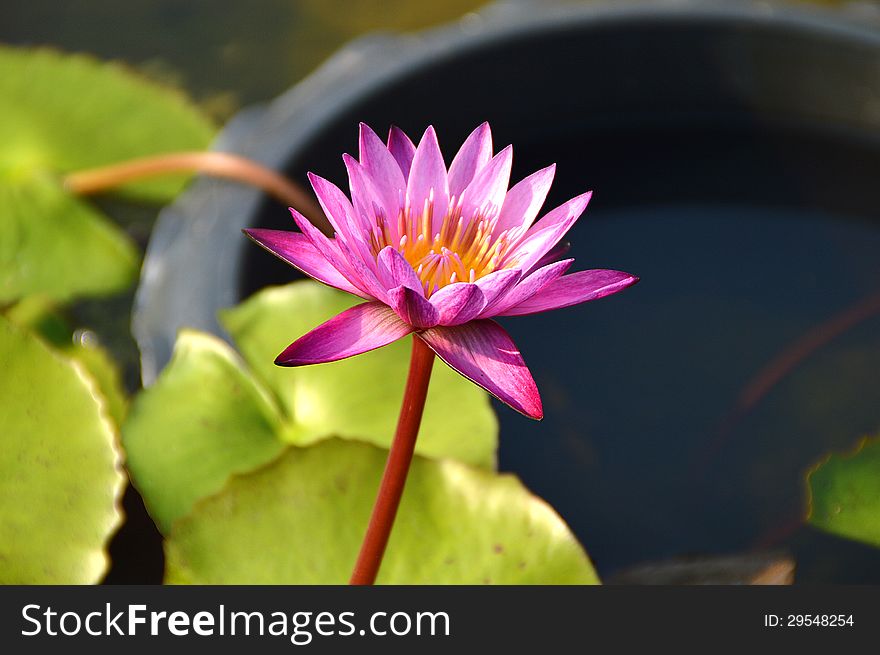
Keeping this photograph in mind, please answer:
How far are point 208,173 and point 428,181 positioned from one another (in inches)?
20.4

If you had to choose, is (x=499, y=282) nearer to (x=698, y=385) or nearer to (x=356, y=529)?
(x=356, y=529)

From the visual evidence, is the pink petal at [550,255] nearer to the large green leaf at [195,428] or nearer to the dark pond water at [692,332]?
the large green leaf at [195,428]

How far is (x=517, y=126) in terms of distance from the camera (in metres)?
1.12

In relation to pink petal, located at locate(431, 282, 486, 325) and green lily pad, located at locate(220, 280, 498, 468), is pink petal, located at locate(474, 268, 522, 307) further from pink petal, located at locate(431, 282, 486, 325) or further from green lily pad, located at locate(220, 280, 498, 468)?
green lily pad, located at locate(220, 280, 498, 468)

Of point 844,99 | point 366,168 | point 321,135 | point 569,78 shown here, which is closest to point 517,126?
point 569,78

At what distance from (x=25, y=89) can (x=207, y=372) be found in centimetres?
57

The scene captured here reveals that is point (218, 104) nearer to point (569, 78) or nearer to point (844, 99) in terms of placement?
point (569, 78)

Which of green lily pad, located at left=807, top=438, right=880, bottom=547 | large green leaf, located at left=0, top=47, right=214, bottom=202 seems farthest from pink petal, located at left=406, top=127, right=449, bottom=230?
large green leaf, located at left=0, top=47, right=214, bottom=202

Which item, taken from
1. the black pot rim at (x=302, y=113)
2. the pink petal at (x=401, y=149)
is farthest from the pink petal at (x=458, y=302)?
the black pot rim at (x=302, y=113)

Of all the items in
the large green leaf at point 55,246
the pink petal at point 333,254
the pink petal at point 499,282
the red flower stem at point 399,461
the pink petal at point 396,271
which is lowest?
the red flower stem at point 399,461

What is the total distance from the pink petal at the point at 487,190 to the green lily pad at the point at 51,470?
30 centimetres

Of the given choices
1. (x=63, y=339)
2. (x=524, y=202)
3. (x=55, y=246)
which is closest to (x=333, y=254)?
(x=524, y=202)

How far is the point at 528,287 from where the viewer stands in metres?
0.40

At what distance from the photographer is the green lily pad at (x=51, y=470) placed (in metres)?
0.56
